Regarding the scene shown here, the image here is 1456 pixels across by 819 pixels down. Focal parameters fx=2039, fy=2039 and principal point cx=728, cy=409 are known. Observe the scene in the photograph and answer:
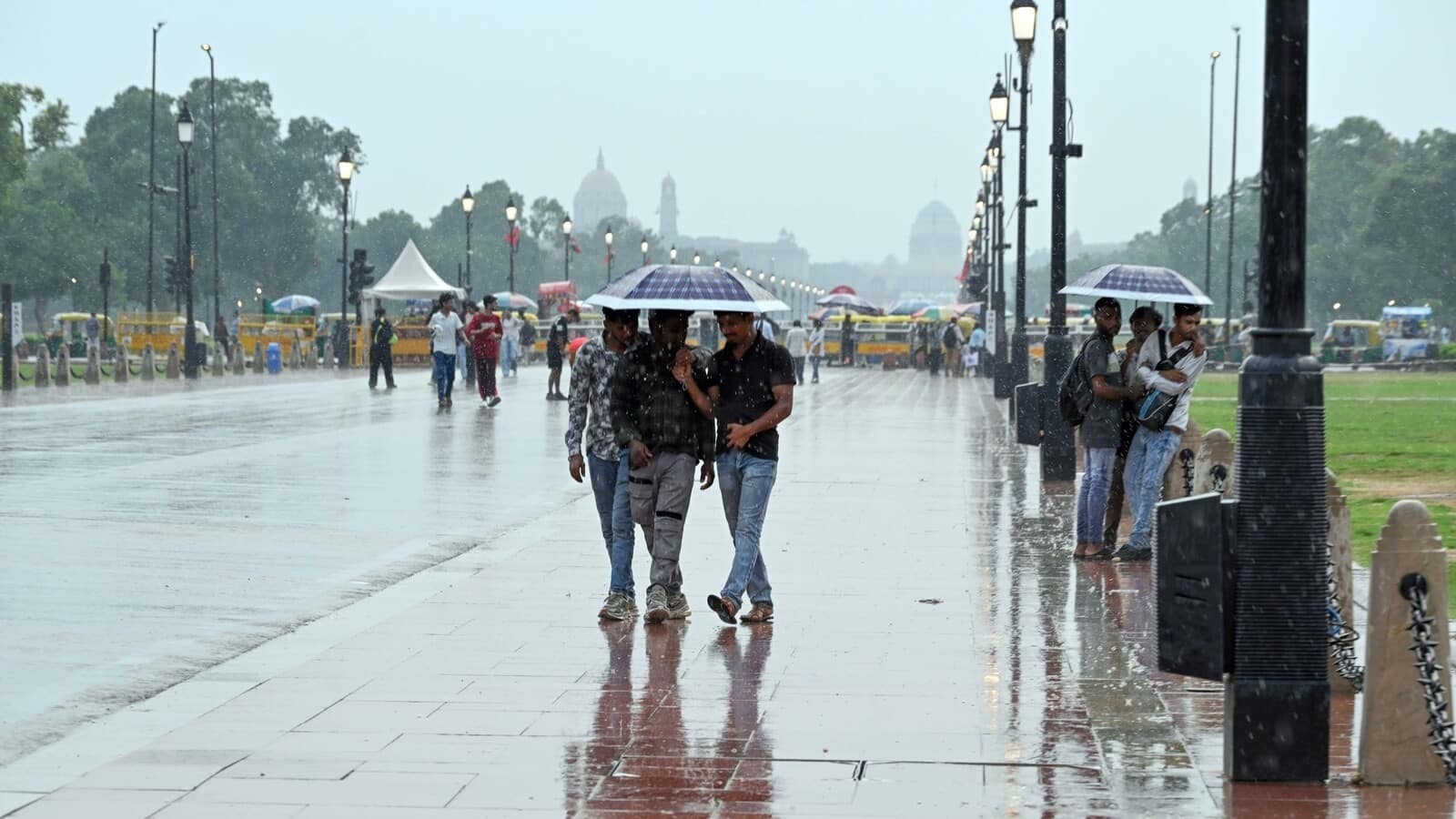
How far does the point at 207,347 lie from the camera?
73.2 metres

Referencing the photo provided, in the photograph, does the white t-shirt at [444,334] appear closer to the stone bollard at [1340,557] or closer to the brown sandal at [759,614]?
the brown sandal at [759,614]

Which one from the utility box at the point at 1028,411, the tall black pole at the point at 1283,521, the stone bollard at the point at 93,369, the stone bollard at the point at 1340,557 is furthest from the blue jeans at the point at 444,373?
the tall black pole at the point at 1283,521

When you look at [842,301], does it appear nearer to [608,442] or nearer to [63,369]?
Result: [63,369]

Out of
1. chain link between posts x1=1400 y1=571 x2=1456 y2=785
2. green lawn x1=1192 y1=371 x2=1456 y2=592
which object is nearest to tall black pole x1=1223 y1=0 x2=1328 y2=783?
chain link between posts x1=1400 y1=571 x2=1456 y2=785

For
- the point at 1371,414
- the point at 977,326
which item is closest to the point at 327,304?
the point at 977,326

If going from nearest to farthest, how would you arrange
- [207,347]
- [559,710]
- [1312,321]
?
[559,710] → [207,347] → [1312,321]

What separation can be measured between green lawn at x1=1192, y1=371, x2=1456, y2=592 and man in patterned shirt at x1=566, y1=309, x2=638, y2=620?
9.46ft

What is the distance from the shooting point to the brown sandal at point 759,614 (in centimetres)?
960

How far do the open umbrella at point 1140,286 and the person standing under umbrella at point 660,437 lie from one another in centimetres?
305

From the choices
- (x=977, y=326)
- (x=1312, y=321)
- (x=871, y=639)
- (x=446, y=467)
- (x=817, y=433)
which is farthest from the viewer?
(x=1312, y=321)

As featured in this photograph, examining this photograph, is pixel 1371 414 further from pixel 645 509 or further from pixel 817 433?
pixel 645 509

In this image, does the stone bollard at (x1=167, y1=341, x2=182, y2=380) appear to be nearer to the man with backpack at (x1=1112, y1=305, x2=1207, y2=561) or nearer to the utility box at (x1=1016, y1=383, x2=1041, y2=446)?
the utility box at (x1=1016, y1=383, x2=1041, y2=446)

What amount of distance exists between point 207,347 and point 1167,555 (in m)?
69.6

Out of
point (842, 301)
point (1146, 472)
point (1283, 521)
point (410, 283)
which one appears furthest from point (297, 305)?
point (1283, 521)
